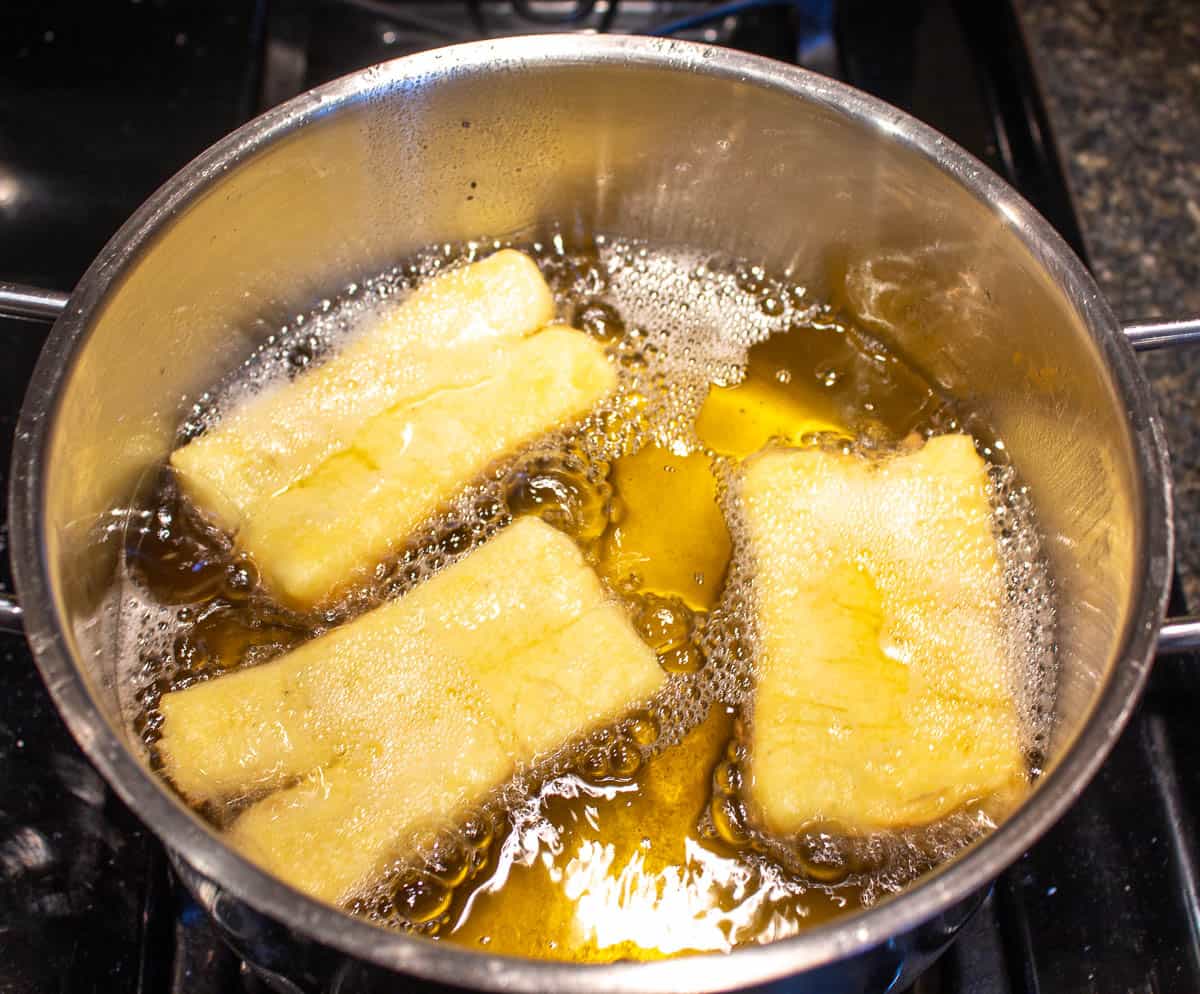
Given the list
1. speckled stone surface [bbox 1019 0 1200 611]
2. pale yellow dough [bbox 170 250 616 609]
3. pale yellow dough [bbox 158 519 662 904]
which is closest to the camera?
pale yellow dough [bbox 158 519 662 904]

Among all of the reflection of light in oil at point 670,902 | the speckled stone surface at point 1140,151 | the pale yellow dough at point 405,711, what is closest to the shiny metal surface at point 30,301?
the pale yellow dough at point 405,711

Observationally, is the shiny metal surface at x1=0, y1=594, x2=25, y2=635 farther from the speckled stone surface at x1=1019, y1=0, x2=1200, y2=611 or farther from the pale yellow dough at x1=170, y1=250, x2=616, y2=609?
the speckled stone surface at x1=1019, y1=0, x2=1200, y2=611

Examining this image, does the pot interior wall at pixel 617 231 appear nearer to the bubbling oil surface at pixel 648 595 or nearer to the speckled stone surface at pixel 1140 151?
the bubbling oil surface at pixel 648 595

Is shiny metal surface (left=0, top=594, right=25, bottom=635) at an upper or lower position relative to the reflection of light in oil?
upper

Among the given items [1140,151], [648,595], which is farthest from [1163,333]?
[1140,151]

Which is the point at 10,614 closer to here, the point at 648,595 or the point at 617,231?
the point at 648,595

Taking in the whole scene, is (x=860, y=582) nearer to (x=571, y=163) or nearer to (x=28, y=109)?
(x=571, y=163)

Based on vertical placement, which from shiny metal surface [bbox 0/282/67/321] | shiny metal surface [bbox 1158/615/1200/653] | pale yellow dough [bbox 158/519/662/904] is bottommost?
pale yellow dough [bbox 158/519/662/904]

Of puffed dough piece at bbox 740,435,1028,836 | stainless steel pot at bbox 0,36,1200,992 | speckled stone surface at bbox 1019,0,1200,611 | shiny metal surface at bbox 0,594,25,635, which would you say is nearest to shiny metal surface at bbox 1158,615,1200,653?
stainless steel pot at bbox 0,36,1200,992
